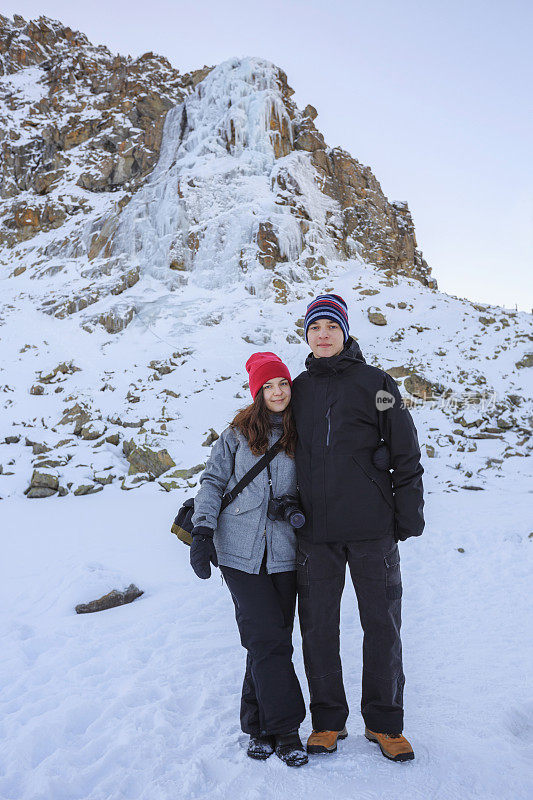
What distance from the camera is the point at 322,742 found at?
82.7 inches

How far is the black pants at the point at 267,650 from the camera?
2094 millimetres

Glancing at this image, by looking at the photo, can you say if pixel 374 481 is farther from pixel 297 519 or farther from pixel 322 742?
pixel 322 742

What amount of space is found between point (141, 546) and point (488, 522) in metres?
4.71

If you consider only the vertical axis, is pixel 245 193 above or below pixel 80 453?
above

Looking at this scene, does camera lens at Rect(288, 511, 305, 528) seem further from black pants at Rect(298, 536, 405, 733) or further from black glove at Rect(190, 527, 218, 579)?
black glove at Rect(190, 527, 218, 579)

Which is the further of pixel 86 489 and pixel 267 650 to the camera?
pixel 86 489

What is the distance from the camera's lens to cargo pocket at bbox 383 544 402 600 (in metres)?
2.14

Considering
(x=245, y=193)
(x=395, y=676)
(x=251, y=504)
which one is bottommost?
(x=395, y=676)

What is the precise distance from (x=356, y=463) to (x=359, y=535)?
35cm

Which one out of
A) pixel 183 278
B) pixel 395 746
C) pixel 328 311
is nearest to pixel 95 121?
pixel 183 278

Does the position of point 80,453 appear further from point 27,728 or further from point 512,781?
point 512,781

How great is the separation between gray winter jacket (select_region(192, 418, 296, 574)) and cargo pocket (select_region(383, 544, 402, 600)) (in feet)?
1.57

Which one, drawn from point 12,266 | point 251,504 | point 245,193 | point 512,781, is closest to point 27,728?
point 251,504

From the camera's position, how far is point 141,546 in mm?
5738
